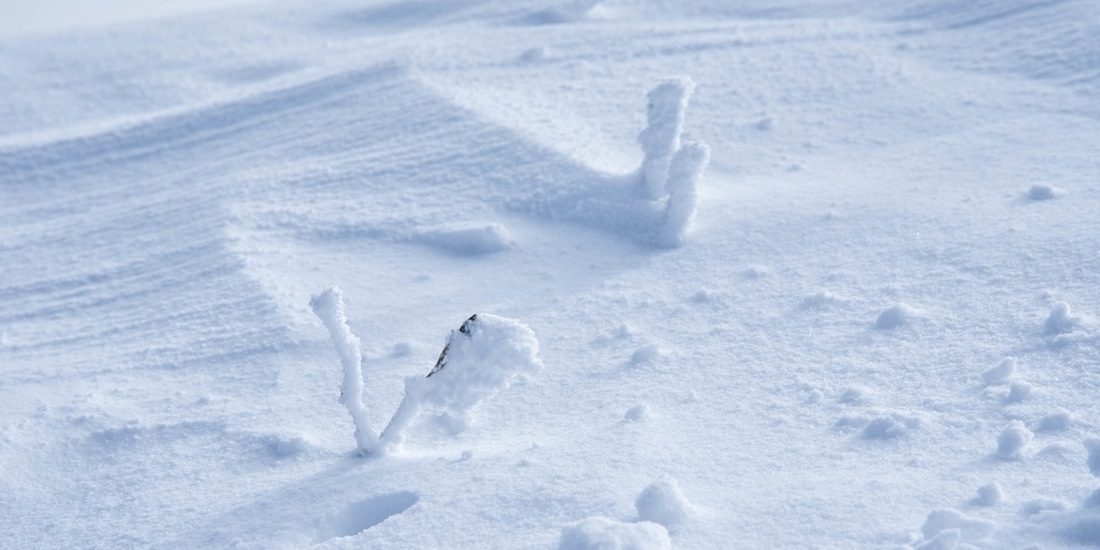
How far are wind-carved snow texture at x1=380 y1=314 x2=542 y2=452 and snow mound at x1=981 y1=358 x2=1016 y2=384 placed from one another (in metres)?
1.12

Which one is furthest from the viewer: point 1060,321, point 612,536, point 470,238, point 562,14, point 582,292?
point 562,14

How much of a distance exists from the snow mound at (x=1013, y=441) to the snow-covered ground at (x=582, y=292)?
1 centimetres

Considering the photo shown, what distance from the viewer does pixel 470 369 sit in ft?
6.51

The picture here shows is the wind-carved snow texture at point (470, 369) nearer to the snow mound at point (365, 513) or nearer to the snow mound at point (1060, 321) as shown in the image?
the snow mound at point (365, 513)

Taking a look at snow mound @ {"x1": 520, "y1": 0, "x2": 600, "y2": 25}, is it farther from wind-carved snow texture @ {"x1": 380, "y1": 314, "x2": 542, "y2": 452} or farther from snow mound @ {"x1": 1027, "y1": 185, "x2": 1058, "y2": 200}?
wind-carved snow texture @ {"x1": 380, "y1": 314, "x2": 542, "y2": 452}

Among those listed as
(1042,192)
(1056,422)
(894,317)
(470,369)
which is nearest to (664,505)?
(470,369)

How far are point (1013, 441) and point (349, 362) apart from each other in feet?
4.98

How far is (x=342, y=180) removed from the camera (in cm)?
380

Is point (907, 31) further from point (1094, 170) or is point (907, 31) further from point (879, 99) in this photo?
point (1094, 170)

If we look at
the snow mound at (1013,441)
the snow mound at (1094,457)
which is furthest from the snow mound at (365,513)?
the snow mound at (1094,457)

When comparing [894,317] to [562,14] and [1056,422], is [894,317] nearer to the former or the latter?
[1056,422]

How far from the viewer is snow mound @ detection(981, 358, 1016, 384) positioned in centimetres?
209

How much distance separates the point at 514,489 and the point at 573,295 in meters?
1.10

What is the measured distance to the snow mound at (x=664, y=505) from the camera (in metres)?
1.68
